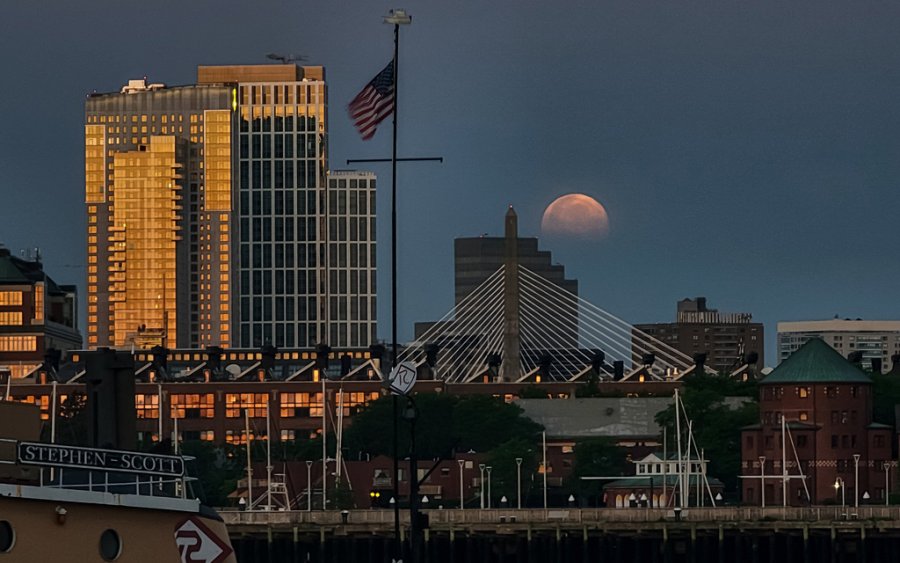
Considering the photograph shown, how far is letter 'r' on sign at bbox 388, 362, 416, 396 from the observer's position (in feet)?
173

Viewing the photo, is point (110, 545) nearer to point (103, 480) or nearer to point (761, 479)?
point (103, 480)

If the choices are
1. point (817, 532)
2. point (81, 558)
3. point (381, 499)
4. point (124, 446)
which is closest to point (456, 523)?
point (817, 532)

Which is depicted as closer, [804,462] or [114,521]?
[114,521]

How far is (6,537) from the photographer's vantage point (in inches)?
1286

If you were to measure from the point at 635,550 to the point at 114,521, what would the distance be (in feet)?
332

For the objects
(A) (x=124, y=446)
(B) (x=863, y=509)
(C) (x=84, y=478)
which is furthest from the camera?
(B) (x=863, y=509)

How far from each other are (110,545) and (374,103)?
35.3m

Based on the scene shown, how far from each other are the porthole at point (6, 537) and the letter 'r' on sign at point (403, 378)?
2046 centimetres

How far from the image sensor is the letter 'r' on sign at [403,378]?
52812 millimetres

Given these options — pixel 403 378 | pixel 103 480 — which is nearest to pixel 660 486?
pixel 403 378

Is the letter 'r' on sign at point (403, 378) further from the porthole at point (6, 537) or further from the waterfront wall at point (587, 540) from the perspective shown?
the waterfront wall at point (587, 540)

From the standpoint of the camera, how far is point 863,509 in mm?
142250

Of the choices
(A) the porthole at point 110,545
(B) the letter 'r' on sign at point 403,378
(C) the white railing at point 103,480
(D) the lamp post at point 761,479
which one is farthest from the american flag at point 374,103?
(D) the lamp post at point 761,479

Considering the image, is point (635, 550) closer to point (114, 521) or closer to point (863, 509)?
point (863, 509)
